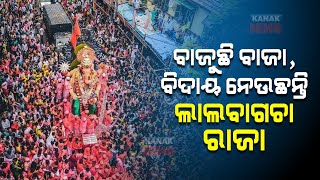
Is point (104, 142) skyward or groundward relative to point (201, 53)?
groundward

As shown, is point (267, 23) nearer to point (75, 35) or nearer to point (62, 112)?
point (62, 112)

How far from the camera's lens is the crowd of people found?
8789 millimetres

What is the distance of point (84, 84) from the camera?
1031 centimetres

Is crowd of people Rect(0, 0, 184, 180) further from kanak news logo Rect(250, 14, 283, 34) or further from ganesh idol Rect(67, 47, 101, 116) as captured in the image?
kanak news logo Rect(250, 14, 283, 34)

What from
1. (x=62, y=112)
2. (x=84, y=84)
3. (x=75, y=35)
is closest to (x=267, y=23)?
(x=84, y=84)

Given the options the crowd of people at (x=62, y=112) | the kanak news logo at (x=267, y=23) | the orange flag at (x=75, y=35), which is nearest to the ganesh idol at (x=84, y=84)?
the crowd of people at (x=62, y=112)

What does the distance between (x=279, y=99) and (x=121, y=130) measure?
3243mm

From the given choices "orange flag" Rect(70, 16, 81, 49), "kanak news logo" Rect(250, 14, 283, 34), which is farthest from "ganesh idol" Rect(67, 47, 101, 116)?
"kanak news logo" Rect(250, 14, 283, 34)

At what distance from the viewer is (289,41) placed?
886cm

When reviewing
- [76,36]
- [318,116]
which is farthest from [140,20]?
[318,116]

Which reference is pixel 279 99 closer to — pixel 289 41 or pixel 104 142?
pixel 289 41

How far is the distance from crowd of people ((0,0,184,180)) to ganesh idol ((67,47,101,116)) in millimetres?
276

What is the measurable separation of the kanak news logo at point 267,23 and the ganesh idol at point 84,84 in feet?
11.6

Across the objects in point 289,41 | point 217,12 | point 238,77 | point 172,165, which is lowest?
point 172,165
